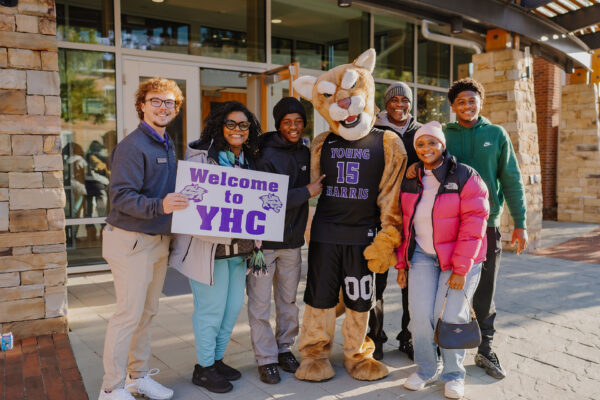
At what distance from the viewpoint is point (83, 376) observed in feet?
11.8

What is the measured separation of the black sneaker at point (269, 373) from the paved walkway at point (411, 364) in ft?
0.13

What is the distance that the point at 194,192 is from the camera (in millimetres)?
3201

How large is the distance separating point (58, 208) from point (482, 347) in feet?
11.5

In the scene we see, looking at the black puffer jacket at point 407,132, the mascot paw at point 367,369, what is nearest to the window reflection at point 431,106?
the black puffer jacket at point 407,132

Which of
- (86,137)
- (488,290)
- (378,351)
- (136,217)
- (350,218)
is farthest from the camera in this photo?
(86,137)

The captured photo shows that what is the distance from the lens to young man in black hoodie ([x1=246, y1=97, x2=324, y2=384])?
11.7 feet

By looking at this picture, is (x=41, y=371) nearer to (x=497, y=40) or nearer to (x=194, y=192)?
(x=194, y=192)


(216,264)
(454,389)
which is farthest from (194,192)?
(454,389)

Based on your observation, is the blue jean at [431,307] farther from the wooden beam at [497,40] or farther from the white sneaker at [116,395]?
the wooden beam at [497,40]

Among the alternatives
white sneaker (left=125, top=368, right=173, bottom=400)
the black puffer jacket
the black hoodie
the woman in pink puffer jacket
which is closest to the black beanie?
the black hoodie

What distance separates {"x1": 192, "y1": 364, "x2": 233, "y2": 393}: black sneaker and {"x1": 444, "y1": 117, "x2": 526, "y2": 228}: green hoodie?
2137 mm

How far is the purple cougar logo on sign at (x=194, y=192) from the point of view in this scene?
317cm

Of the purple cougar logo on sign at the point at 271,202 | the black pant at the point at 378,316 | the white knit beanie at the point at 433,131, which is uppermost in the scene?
the white knit beanie at the point at 433,131

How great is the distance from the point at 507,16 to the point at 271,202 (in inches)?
239
